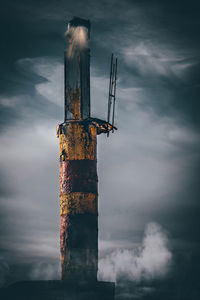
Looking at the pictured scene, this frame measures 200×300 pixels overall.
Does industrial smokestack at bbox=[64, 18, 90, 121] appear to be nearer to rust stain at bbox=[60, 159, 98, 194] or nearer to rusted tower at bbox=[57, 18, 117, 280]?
rusted tower at bbox=[57, 18, 117, 280]

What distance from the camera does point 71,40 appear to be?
71.3 ft

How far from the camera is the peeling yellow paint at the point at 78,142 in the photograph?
20500 mm

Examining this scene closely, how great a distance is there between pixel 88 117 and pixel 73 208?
172 inches

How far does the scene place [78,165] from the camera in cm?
2036

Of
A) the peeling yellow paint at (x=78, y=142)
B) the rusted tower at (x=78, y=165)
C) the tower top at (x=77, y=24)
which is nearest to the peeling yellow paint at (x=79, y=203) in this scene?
the rusted tower at (x=78, y=165)

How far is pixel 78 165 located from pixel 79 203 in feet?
5.69

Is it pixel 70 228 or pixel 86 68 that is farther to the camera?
pixel 86 68

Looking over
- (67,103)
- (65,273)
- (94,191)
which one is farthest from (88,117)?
(65,273)

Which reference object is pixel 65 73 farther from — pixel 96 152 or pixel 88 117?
pixel 96 152

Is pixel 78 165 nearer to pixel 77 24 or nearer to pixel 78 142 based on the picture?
pixel 78 142

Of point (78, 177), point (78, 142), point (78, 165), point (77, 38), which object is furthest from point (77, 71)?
point (78, 177)

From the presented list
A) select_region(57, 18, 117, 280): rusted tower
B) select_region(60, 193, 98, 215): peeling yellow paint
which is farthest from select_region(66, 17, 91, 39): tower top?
select_region(60, 193, 98, 215): peeling yellow paint

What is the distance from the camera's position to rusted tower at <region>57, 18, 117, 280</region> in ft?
64.1

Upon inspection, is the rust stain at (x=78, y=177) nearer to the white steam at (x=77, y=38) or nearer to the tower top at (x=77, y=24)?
the white steam at (x=77, y=38)
